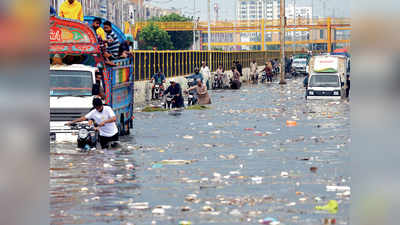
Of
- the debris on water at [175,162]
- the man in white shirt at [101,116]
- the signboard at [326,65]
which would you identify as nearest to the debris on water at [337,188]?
the debris on water at [175,162]

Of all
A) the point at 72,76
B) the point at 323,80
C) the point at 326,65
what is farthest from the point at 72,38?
the point at 326,65

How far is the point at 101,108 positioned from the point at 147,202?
6.73m

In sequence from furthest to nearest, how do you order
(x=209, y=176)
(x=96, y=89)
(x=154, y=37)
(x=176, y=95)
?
(x=154, y=37), (x=176, y=95), (x=96, y=89), (x=209, y=176)

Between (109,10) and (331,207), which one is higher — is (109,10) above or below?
above

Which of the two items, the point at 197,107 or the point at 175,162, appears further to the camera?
the point at 197,107

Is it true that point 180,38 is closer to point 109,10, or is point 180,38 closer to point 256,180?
point 109,10

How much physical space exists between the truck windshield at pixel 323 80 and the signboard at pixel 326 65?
0.96 m

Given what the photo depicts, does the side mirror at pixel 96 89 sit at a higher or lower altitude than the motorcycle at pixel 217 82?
higher

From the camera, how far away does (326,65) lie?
41.7 meters

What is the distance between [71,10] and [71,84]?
90.8 inches

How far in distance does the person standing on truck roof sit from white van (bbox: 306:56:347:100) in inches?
794

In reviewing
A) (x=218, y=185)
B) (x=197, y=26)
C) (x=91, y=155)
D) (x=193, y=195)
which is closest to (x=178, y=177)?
(x=218, y=185)

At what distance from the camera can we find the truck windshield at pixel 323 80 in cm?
4000

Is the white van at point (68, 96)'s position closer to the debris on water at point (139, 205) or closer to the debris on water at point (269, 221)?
the debris on water at point (139, 205)
